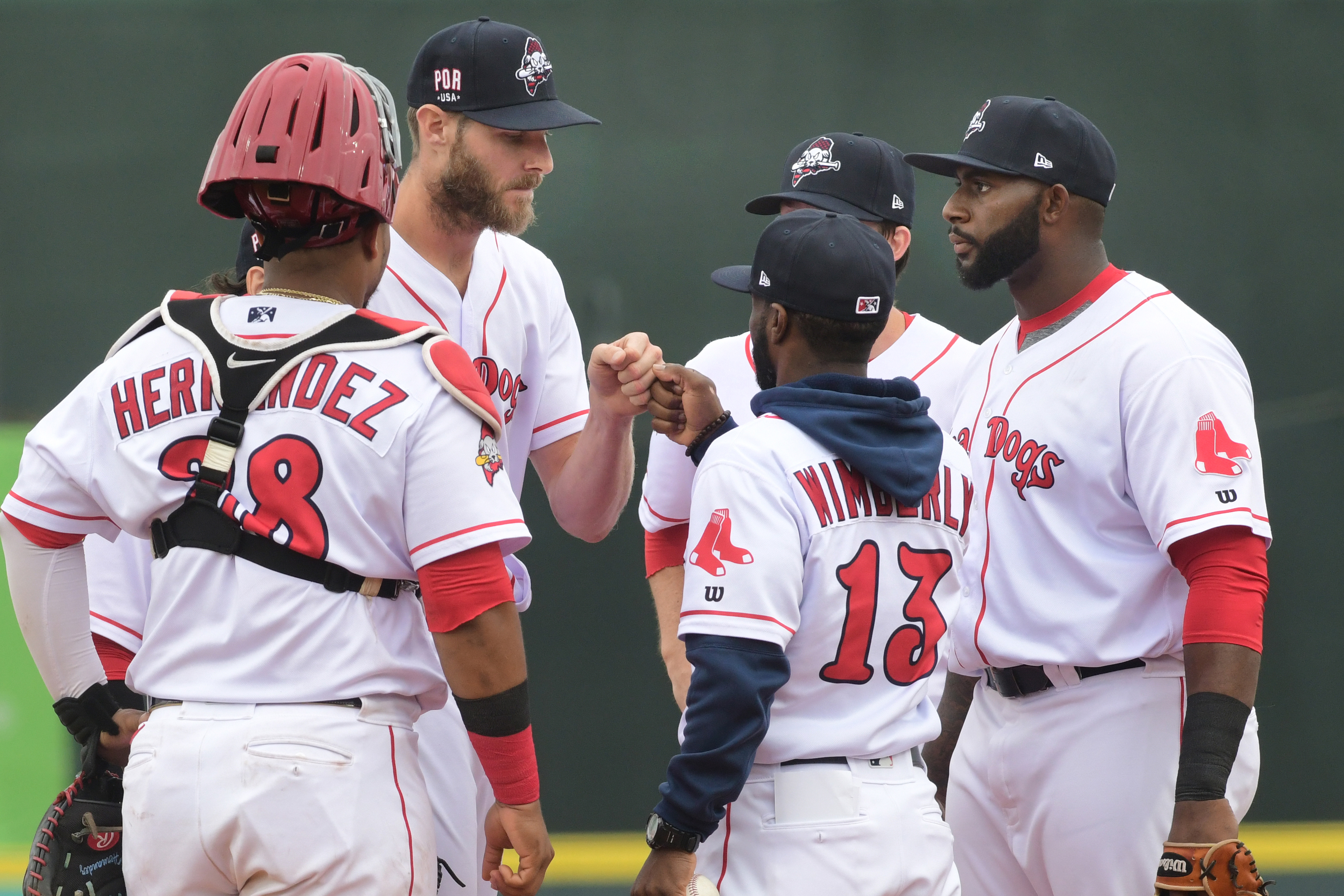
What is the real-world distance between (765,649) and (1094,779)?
995 mm

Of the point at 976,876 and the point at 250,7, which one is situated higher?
the point at 250,7

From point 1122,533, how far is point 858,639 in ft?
2.76

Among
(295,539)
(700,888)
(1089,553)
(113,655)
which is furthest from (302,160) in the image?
(1089,553)

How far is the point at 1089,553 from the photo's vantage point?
2742mm

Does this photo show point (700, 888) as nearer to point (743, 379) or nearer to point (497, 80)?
point (743, 379)

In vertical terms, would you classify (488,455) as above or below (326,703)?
above

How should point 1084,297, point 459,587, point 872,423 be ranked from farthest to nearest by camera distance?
1. point 1084,297
2. point 872,423
3. point 459,587

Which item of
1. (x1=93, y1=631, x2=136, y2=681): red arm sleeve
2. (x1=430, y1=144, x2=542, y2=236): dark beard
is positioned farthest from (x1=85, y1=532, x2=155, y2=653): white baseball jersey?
(x1=430, y1=144, x2=542, y2=236): dark beard

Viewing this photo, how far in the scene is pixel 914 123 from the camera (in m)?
5.20

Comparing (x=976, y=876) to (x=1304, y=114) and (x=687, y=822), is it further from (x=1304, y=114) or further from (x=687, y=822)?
(x=1304, y=114)

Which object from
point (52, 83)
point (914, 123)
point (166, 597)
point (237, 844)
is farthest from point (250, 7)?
point (237, 844)

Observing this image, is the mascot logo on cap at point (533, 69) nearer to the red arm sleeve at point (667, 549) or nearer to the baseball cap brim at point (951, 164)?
the baseball cap brim at point (951, 164)

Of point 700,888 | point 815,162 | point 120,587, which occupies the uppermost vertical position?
point 815,162

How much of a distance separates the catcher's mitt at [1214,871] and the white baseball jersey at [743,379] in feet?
3.85
